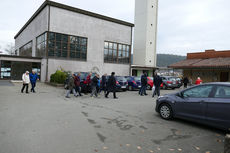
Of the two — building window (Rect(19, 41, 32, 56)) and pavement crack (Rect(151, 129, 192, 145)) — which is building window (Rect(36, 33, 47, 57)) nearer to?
building window (Rect(19, 41, 32, 56))

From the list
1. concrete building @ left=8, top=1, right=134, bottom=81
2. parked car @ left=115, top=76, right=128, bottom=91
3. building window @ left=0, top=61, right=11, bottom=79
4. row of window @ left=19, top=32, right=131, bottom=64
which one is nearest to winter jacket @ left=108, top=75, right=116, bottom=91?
parked car @ left=115, top=76, right=128, bottom=91

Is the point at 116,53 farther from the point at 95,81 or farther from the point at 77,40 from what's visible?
the point at 95,81

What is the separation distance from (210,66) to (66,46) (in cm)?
2162

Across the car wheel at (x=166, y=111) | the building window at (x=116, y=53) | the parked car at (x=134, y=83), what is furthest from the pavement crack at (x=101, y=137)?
the building window at (x=116, y=53)

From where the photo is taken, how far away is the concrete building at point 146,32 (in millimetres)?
36025

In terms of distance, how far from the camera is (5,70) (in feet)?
78.3

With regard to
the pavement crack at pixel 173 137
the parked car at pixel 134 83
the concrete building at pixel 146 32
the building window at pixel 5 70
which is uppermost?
the concrete building at pixel 146 32

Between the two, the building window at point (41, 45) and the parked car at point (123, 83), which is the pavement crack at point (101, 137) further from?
the building window at point (41, 45)

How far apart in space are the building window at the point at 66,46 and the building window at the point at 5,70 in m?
6.48

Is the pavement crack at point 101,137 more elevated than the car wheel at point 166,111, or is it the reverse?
the car wheel at point 166,111

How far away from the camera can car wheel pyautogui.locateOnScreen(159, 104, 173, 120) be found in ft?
20.3

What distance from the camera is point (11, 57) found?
22578mm

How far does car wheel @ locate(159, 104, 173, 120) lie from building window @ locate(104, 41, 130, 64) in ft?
72.4

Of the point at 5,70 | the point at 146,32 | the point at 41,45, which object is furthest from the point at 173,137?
the point at 146,32
